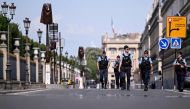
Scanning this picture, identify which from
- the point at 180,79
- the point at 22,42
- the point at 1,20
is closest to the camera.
A: the point at 180,79

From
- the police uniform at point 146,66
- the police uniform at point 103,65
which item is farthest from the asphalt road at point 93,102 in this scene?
the police uniform at point 103,65

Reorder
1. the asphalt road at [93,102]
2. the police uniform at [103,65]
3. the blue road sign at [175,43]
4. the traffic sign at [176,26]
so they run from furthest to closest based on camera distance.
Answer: the traffic sign at [176,26] → the blue road sign at [175,43] → the police uniform at [103,65] → the asphalt road at [93,102]

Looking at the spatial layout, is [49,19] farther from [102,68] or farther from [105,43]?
[105,43]

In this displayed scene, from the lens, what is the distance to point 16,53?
4028 cm

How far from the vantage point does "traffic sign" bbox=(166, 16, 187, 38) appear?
3775 centimetres

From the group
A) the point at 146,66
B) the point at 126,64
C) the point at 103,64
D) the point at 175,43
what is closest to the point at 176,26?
the point at 175,43

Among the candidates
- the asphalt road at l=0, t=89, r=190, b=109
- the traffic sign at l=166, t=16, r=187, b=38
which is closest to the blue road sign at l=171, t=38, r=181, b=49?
the traffic sign at l=166, t=16, r=187, b=38

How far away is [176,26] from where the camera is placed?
126 ft

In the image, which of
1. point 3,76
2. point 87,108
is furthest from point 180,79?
point 3,76

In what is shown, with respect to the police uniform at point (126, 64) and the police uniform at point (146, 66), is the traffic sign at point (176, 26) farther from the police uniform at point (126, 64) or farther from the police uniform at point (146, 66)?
the police uniform at point (126, 64)

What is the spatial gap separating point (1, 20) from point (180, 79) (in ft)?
205

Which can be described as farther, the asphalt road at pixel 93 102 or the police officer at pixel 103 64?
the police officer at pixel 103 64

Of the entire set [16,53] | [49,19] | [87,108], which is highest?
[49,19]

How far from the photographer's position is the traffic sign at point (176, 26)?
3775 centimetres
